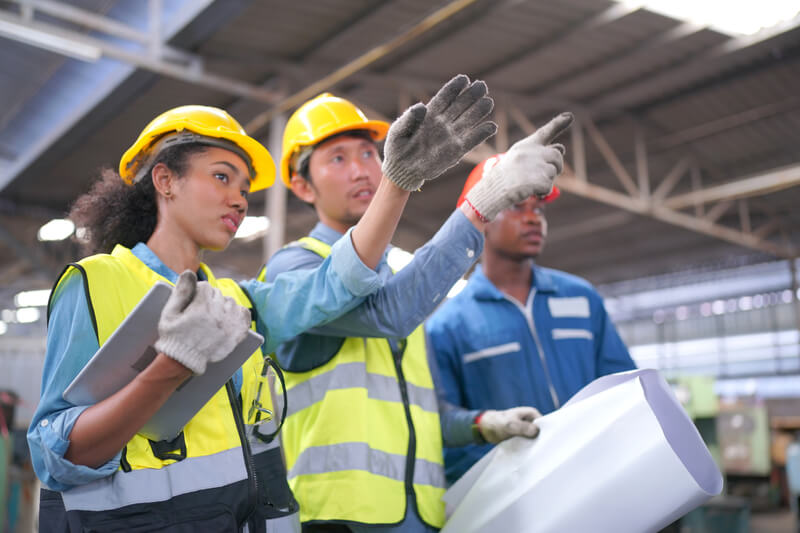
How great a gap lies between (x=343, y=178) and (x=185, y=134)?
0.54 m


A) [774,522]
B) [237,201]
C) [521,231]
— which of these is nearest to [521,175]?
[237,201]

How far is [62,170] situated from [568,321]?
1030cm

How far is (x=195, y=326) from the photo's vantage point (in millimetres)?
1179

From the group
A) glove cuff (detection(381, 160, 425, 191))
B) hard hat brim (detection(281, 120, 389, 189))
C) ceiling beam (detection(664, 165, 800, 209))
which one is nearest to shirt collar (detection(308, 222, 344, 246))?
hard hat brim (detection(281, 120, 389, 189))

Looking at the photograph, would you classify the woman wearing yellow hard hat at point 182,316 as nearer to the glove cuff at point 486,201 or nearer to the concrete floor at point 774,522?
the glove cuff at point 486,201

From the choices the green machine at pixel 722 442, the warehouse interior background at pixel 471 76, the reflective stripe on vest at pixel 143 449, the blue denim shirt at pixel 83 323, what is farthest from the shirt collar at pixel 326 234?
the green machine at pixel 722 442

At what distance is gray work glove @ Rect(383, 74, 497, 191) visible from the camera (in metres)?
1.52

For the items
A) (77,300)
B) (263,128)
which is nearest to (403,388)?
(77,300)

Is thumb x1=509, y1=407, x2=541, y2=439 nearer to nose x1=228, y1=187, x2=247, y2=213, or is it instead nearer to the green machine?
nose x1=228, y1=187, x2=247, y2=213

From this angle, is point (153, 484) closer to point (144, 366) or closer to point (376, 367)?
point (144, 366)

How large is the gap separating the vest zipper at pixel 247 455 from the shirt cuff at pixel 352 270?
34 centimetres

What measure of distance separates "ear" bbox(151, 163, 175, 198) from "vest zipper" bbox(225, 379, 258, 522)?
0.49m

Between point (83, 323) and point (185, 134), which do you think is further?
point (185, 134)

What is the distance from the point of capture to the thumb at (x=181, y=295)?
1169mm
